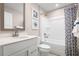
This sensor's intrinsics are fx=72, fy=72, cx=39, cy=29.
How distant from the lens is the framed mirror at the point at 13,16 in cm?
122

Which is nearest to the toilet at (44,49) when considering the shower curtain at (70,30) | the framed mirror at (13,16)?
the shower curtain at (70,30)

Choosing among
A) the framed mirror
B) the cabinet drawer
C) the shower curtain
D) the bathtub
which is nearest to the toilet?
the bathtub

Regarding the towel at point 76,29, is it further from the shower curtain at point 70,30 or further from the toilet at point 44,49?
the toilet at point 44,49

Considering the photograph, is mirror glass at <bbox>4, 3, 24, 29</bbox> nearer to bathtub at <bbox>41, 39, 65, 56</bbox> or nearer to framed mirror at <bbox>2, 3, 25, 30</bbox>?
framed mirror at <bbox>2, 3, 25, 30</bbox>

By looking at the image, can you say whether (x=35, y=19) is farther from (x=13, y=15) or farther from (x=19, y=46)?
(x=19, y=46)

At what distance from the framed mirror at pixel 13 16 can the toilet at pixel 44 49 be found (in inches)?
20.1

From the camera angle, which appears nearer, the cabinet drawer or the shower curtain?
the cabinet drawer

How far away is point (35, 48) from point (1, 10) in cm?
90

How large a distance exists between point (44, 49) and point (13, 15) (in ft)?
2.82

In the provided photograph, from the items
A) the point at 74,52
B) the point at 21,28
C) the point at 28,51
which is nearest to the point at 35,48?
the point at 28,51

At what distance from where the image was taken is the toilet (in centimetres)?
134

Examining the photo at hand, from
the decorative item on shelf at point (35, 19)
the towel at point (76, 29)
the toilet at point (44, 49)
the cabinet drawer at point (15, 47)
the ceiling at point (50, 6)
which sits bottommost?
the toilet at point (44, 49)

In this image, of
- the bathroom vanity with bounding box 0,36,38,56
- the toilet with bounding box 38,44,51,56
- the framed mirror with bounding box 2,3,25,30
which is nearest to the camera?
the bathroom vanity with bounding box 0,36,38,56

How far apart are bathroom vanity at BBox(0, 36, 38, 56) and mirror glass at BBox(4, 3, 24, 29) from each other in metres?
0.24
